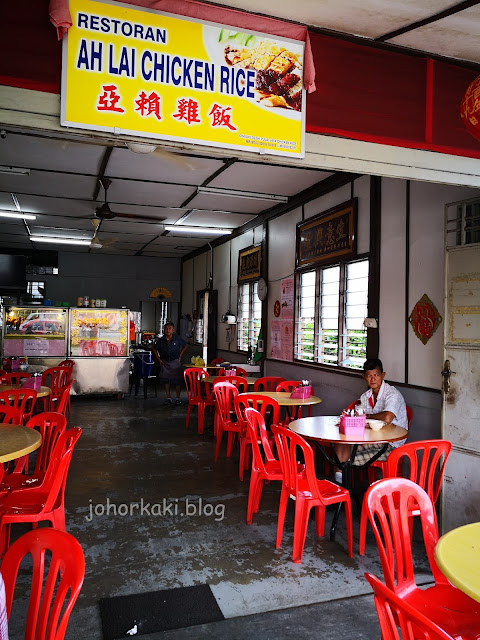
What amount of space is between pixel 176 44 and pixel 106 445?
5182 mm

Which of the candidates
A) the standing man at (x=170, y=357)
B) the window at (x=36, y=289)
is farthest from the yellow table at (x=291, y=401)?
the window at (x=36, y=289)

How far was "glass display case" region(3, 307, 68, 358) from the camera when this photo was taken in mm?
9086

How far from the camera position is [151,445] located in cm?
649

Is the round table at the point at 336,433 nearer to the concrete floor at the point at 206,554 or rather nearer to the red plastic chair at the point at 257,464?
the red plastic chair at the point at 257,464

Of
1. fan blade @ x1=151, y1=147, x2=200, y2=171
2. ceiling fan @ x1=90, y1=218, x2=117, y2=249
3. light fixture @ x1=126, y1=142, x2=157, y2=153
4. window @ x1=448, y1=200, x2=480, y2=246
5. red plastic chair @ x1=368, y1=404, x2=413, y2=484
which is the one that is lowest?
red plastic chair @ x1=368, y1=404, x2=413, y2=484

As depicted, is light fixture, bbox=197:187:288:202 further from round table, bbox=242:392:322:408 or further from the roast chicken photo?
the roast chicken photo

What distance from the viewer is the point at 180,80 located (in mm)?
2525

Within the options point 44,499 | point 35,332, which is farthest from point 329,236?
point 35,332

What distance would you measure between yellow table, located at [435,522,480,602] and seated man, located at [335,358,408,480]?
2.20 metres

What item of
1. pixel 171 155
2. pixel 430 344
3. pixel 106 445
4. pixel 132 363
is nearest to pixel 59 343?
pixel 132 363

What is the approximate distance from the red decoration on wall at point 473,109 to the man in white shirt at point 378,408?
96.1 inches

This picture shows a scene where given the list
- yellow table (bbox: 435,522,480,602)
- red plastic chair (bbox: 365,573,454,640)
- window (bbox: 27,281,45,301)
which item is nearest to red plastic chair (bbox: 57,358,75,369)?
window (bbox: 27,281,45,301)

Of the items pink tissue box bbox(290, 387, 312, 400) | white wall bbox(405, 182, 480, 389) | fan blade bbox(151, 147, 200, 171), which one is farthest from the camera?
fan blade bbox(151, 147, 200, 171)

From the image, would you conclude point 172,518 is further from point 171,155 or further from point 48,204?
→ point 48,204
